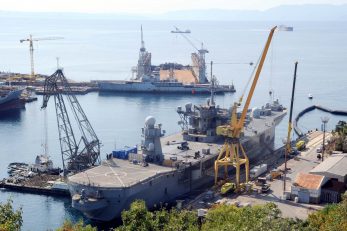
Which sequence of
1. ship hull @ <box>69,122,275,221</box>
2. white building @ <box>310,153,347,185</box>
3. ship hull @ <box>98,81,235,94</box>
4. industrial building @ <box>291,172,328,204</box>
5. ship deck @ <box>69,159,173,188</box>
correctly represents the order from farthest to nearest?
ship hull @ <box>98,81,235,94</box> < ship deck @ <box>69,159,173,188</box> < white building @ <box>310,153,347,185</box> < ship hull @ <box>69,122,275,221</box> < industrial building @ <box>291,172,328,204</box>

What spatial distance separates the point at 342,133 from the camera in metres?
62.1

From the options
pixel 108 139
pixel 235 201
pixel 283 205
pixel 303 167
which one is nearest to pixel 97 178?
pixel 235 201

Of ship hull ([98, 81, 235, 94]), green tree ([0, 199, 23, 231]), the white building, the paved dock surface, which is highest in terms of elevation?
ship hull ([98, 81, 235, 94])

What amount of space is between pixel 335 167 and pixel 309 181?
11.9 feet

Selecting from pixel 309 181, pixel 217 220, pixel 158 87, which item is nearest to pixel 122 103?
pixel 158 87

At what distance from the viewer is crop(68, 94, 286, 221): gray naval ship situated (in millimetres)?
44344

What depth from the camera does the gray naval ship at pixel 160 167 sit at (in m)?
44.3

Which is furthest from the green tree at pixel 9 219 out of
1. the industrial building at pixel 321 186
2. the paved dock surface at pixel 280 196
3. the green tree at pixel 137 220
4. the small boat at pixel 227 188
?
the industrial building at pixel 321 186

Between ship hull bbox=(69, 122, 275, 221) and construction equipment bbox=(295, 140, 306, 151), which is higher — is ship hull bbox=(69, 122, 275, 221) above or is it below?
below

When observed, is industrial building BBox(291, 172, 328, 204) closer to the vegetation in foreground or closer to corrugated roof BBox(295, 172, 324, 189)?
corrugated roof BBox(295, 172, 324, 189)

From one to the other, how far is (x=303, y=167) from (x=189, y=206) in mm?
14604

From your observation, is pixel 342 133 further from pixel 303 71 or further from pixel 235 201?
pixel 303 71

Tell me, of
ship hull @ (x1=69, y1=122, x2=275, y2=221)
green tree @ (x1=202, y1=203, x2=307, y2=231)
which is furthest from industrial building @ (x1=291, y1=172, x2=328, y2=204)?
ship hull @ (x1=69, y1=122, x2=275, y2=221)

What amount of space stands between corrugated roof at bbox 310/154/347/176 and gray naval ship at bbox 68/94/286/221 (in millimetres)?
11091
